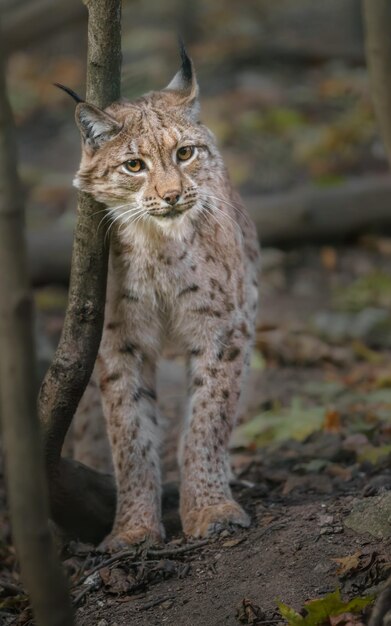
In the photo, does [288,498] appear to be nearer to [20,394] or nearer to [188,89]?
[188,89]

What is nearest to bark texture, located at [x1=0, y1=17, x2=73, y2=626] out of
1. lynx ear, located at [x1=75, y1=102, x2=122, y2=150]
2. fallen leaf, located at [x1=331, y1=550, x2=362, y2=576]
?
fallen leaf, located at [x1=331, y1=550, x2=362, y2=576]

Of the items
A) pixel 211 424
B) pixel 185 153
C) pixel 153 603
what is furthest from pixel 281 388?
pixel 153 603

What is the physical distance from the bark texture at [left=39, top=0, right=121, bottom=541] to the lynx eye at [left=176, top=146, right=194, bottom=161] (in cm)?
49

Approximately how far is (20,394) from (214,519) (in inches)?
88.5

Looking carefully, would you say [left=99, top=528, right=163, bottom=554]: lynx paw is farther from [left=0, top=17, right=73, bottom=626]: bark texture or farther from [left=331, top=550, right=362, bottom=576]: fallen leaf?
[left=0, top=17, right=73, bottom=626]: bark texture

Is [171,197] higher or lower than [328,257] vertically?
higher

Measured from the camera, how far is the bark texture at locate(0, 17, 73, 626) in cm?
295

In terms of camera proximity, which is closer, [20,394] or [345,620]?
[20,394]

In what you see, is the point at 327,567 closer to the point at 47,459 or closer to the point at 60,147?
the point at 47,459

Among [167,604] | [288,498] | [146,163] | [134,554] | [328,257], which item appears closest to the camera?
[167,604]

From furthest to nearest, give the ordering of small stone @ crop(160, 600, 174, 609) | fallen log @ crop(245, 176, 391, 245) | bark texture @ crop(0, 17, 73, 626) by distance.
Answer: fallen log @ crop(245, 176, 391, 245) < small stone @ crop(160, 600, 174, 609) < bark texture @ crop(0, 17, 73, 626)

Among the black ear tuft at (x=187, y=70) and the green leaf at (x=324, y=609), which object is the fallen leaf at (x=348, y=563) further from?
the black ear tuft at (x=187, y=70)

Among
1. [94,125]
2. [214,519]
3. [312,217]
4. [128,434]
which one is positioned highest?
[94,125]

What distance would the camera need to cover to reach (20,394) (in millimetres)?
3000
